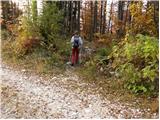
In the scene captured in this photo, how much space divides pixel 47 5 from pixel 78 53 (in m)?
3.19

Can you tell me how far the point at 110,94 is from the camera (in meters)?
13.7

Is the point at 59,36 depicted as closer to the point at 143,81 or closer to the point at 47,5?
the point at 47,5

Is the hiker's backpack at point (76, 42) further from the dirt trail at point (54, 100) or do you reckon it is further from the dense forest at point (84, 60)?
the dirt trail at point (54, 100)

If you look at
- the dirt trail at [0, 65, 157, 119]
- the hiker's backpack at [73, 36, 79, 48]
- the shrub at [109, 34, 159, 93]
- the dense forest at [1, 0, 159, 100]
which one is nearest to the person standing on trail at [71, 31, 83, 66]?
the hiker's backpack at [73, 36, 79, 48]

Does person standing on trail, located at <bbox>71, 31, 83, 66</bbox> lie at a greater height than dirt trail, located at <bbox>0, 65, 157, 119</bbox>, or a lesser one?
greater

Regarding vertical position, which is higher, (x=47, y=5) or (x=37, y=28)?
(x=47, y=5)

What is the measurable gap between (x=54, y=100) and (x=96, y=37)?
845 cm

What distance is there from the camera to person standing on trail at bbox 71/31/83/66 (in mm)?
17125

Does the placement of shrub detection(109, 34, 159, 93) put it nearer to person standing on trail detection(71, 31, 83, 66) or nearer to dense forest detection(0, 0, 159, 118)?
dense forest detection(0, 0, 159, 118)

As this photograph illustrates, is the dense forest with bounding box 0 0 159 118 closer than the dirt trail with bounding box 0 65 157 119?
No

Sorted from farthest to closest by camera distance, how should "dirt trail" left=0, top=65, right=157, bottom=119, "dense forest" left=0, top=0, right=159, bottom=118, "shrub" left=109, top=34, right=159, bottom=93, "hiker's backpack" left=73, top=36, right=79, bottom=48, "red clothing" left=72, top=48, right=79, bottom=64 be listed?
"red clothing" left=72, top=48, right=79, bottom=64 < "hiker's backpack" left=73, top=36, right=79, bottom=48 < "shrub" left=109, top=34, right=159, bottom=93 < "dense forest" left=0, top=0, right=159, bottom=118 < "dirt trail" left=0, top=65, right=157, bottom=119

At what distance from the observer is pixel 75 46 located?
17.2 metres

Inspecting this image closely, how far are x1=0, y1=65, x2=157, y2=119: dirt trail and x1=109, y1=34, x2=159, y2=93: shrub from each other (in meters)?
1.35

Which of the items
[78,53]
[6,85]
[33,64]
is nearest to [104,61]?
[78,53]
